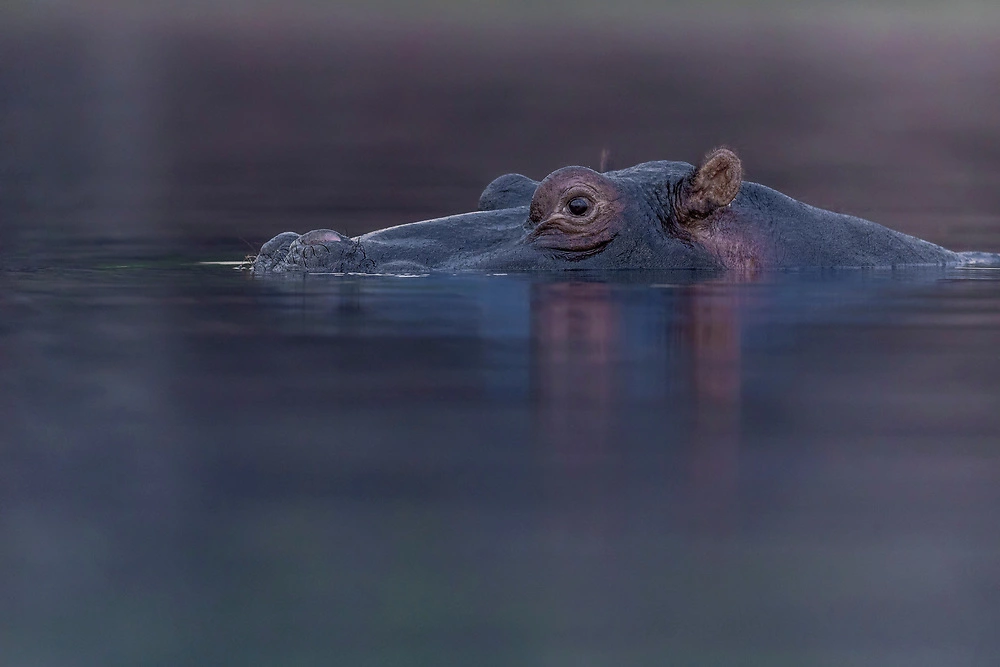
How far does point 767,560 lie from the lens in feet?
9.46

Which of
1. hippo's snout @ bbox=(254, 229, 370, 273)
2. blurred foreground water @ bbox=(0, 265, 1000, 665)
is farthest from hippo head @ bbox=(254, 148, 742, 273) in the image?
blurred foreground water @ bbox=(0, 265, 1000, 665)

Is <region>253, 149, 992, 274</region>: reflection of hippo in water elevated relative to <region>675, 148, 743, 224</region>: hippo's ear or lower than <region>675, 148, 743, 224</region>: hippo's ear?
lower

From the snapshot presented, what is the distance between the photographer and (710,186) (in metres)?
10.1

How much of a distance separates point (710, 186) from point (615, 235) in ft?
2.33

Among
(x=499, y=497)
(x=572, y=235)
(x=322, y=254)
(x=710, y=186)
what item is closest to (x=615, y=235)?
(x=572, y=235)

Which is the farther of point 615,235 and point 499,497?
point 615,235

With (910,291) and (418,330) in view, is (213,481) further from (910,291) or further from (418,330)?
(910,291)

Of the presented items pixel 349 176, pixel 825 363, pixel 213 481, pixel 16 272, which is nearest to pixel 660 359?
pixel 825 363

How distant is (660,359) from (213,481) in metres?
2.52

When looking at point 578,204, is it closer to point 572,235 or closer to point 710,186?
point 572,235

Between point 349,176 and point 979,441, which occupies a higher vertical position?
point 349,176

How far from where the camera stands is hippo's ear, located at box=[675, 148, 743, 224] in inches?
392

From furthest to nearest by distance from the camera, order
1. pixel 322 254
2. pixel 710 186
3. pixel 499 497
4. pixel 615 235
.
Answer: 1. pixel 615 235
2. pixel 710 186
3. pixel 322 254
4. pixel 499 497

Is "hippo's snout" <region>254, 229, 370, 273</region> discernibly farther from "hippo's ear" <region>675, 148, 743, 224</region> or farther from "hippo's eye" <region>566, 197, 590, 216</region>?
"hippo's ear" <region>675, 148, 743, 224</region>
